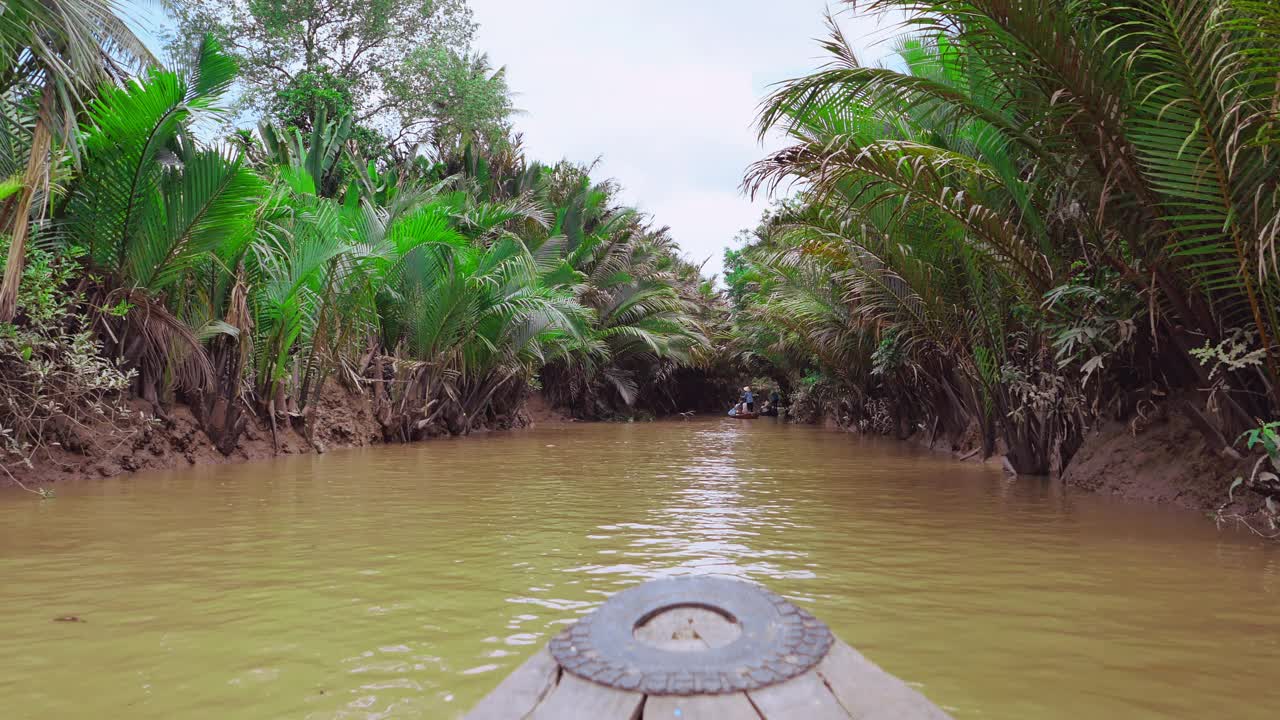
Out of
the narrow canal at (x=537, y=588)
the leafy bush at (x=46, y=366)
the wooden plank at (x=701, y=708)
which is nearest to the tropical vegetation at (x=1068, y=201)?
the narrow canal at (x=537, y=588)

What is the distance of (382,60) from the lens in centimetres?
2422

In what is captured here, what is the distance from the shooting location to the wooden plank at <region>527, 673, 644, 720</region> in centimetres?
153

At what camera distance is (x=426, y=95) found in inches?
934

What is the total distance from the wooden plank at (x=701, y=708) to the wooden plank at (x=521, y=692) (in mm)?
233

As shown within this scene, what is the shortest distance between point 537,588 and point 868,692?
227 centimetres

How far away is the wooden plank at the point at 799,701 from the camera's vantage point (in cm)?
151

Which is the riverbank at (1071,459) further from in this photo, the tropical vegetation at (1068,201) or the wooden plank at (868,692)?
the wooden plank at (868,692)

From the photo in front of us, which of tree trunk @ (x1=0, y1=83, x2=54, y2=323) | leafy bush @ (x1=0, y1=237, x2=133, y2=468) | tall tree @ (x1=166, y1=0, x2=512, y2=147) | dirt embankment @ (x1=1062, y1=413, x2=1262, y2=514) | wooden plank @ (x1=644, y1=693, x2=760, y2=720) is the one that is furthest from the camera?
tall tree @ (x1=166, y1=0, x2=512, y2=147)

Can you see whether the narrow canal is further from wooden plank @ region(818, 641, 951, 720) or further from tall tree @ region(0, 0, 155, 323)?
tall tree @ region(0, 0, 155, 323)

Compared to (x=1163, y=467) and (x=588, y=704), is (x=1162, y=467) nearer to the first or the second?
(x=1163, y=467)

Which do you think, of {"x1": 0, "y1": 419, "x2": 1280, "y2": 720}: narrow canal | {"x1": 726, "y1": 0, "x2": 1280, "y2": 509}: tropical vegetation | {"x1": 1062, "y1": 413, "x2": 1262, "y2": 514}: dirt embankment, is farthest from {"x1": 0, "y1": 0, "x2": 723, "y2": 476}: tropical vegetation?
{"x1": 1062, "y1": 413, "x2": 1262, "y2": 514}: dirt embankment

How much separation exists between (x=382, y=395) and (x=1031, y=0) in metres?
A: 10.6

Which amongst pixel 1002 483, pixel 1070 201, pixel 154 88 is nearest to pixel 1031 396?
pixel 1002 483

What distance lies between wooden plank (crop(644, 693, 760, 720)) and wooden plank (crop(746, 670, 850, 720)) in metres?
0.03
